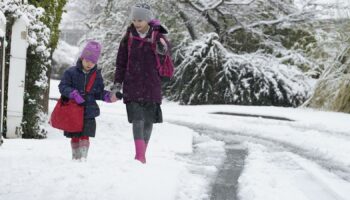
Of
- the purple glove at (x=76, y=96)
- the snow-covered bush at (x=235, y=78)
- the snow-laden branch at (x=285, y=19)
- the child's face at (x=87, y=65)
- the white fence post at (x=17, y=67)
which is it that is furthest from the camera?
the snow-laden branch at (x=285, y=19)

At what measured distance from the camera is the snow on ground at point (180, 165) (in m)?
4.57

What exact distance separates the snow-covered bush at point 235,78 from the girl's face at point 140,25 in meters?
12.6

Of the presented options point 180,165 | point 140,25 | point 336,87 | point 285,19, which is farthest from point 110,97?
point 285,19

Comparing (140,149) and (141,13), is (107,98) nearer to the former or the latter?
(140,149)

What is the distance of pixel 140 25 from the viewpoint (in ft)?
19.6

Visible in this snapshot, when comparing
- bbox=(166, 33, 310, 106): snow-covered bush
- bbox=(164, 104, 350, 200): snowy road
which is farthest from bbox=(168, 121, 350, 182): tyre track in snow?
bbox=(166, 33, 310, 106): snow-covered bush

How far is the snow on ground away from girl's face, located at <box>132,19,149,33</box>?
4.70 ft

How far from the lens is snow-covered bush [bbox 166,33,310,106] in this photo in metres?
18.5

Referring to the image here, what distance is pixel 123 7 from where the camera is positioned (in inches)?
810

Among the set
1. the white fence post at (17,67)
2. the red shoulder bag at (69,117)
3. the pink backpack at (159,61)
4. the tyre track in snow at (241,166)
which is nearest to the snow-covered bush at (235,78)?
the tyre track in snow at (241,166)

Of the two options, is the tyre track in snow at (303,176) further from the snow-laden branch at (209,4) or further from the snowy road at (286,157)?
the snow-laden branch at (209,4)

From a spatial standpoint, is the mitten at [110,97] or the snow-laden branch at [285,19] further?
the snow-laden branch at [285,19]

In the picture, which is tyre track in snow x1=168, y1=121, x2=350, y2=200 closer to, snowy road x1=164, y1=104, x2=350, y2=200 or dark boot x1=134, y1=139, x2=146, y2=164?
snowy road x1=164, y1=104, x2=350, y2=200

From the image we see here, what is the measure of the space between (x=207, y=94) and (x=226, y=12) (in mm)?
3426
